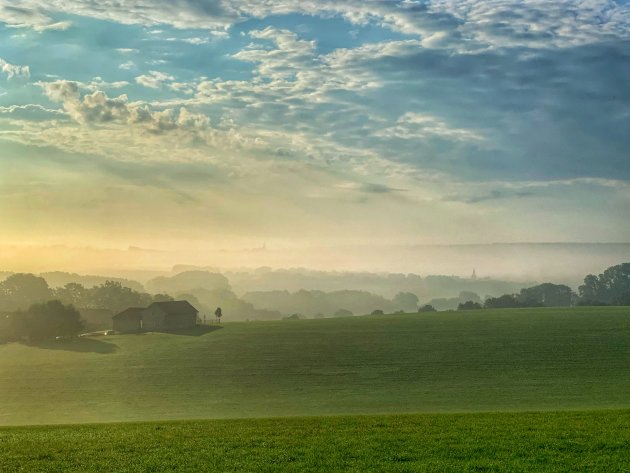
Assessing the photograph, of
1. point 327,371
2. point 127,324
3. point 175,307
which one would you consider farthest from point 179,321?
point 327,371

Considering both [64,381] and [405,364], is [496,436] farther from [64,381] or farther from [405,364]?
[64,381]

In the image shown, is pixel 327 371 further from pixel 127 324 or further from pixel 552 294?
pixel 552 294

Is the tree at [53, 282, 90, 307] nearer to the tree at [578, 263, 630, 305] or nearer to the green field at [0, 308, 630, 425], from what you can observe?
the green field at [0, 308, 630, 425]

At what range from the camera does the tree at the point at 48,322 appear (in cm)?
9981

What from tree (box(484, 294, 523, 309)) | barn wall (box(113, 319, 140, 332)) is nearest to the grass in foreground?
→ barn wall (box(113, 319, 140, 332))

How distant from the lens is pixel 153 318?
343 ft

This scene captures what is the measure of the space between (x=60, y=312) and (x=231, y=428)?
277 feet

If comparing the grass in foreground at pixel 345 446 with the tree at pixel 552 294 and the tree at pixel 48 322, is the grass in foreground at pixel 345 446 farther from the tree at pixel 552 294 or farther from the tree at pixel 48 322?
the tree at pixel 552 294

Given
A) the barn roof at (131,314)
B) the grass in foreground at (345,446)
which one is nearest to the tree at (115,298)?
the barn roof at (131,314)

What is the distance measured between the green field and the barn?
30.8 feet

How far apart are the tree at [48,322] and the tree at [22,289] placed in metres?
53.0

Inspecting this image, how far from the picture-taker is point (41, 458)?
65.0 feet

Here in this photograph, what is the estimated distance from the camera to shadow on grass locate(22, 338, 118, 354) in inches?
3258

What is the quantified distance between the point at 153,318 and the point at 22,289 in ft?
213
